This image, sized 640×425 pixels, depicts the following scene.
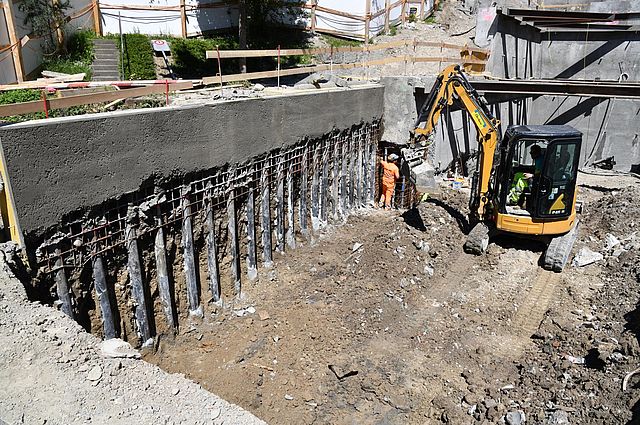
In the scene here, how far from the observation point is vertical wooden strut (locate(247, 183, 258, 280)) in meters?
9.41

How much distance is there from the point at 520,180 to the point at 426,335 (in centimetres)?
421

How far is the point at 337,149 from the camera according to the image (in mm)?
12484

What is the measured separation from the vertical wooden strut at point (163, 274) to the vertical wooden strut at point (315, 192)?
4470 millimetres

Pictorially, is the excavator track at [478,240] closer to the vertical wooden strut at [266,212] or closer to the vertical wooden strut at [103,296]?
the vertical wooden strut at [266,212]

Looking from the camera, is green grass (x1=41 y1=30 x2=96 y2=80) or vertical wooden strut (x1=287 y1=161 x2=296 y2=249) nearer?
vertical wooden strut (x1=287 y1=161 x2=296 y2=249)

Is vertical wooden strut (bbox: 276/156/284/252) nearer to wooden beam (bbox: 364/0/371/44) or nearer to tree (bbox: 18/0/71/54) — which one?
tree (bbox: 18/0/71/54)

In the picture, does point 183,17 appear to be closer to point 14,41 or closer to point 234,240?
point 14,41

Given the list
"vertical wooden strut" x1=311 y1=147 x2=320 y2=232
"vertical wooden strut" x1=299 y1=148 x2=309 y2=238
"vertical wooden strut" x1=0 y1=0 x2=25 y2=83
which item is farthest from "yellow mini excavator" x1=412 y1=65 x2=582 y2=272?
"vertical wooden strut" x1=0 y1=0 x2=25 y2=83

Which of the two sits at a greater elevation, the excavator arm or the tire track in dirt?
the excavator arm

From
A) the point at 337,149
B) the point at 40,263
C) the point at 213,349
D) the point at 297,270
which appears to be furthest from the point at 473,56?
the point at 40,263

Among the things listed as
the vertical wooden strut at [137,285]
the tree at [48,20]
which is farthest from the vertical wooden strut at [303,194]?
the tree at [48,20]

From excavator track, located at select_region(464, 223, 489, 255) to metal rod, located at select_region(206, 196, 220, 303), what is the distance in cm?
561

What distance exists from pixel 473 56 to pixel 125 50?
40.9ft

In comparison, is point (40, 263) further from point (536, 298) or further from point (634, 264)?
point (634, 264)
